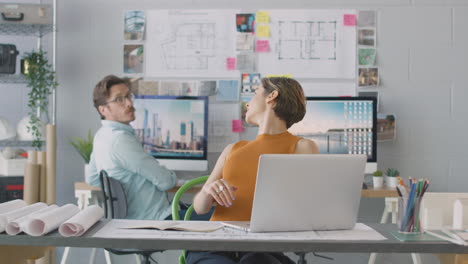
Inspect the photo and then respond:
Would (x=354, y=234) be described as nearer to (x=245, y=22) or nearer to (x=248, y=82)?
(x=248, y=82)

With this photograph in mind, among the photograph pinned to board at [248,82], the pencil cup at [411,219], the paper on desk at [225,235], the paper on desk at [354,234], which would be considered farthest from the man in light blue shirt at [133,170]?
A: the pencil cup at [411,219]

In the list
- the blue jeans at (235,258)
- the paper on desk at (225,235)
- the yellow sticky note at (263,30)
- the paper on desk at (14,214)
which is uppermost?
the yellow sticky note at (263,30)

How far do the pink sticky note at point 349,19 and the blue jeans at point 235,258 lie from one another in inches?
94.0

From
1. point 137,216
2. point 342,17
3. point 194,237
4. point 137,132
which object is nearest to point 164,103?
point 137,132

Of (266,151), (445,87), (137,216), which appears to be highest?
(445,87)

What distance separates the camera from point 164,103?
366 centimetres

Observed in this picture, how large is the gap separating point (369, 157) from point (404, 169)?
40cm

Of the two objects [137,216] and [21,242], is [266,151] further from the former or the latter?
[137,216]

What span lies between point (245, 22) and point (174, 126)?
0.85 metres

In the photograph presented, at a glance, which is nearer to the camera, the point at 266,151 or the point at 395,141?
the point at 266,151

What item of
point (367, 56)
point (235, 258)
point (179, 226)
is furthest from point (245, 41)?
point (179, 226)

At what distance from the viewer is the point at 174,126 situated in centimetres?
364

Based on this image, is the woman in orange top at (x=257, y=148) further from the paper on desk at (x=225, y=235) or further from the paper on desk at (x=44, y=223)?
the paper on desk at (x=44, y=223)

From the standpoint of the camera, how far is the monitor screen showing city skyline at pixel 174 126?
11.9 ft
